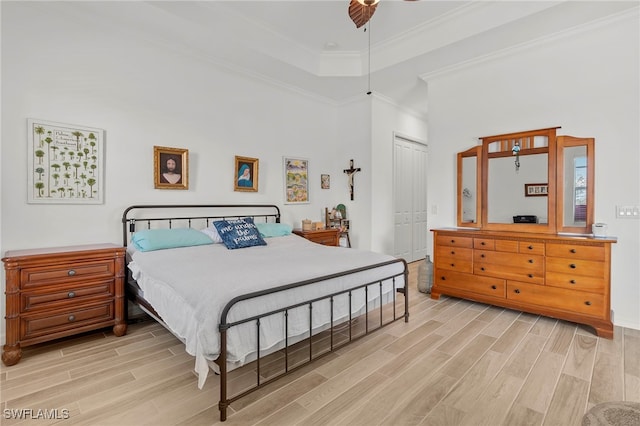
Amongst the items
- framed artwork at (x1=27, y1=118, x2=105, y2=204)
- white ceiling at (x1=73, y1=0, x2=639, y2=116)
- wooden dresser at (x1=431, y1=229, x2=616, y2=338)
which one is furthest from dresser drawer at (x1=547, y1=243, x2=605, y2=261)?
framed artwork at (x1=27, y1=118, x2=105, y2=204)

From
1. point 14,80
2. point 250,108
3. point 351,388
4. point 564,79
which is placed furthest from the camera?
point 250,108

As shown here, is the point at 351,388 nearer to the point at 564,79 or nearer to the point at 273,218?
the point at 273,218

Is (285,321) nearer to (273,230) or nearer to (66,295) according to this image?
(66,295)

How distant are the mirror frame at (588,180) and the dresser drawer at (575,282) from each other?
1.81 ft

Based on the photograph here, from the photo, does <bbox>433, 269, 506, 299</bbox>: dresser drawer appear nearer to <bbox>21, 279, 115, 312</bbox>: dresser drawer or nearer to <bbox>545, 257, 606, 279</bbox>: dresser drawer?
<bbox>545, 257, 606, 279</bbox>: dresser drawer

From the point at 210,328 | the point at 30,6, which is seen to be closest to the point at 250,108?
the point at 30,6

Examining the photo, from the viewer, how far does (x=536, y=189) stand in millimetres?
3660

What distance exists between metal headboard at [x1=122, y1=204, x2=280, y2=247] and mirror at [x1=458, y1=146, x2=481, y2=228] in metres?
2.70

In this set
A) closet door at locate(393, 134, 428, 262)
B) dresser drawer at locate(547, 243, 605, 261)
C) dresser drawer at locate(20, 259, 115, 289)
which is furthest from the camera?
closet door at locate(393, 134, 428, 262)

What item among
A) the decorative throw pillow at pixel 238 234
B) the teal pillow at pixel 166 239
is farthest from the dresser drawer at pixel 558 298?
the teal pillow at pixel 166 239

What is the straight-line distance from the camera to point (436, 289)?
13.7 feet

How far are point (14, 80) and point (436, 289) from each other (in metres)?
4.98

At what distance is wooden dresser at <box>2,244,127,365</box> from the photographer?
8.24ft

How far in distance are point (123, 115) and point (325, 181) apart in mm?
3214
